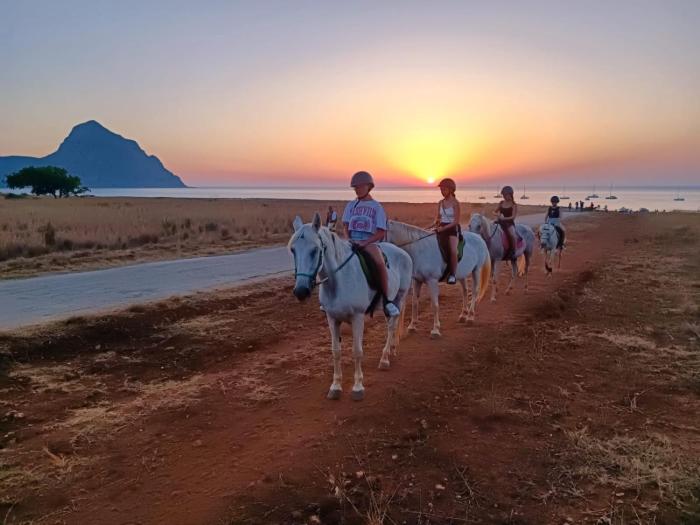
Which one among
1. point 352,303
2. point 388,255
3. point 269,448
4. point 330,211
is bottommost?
point 269,448

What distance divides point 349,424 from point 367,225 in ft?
8.42

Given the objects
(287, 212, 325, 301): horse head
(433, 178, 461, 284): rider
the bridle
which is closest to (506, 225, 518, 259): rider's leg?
Answer: (433, 178, 461, 284): rider

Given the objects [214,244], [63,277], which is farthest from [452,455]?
[214,244]

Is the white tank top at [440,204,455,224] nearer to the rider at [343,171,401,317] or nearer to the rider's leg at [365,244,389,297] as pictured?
the rider at [343,171,401,317]

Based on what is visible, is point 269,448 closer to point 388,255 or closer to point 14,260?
point 388,255

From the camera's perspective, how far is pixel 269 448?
14.4 feet

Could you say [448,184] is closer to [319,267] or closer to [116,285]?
[319,267]

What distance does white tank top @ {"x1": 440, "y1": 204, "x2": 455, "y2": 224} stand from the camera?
26.4ft

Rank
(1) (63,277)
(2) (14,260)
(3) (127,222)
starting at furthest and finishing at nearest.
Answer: (3) (127,222), (2) (14,260), (1) (63,277)

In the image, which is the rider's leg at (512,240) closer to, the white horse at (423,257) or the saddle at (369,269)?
the white horse at (423,257)

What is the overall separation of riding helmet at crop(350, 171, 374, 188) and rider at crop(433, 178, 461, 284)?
257 centimetres

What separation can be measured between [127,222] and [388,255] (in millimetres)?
25042

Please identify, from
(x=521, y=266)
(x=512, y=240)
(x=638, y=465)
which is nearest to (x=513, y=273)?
(x=521, y=266)

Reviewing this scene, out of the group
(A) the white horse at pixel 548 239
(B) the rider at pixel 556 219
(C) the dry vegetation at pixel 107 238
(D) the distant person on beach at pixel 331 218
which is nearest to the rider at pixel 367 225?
(D) the distant person on beach at pixel 331 218
